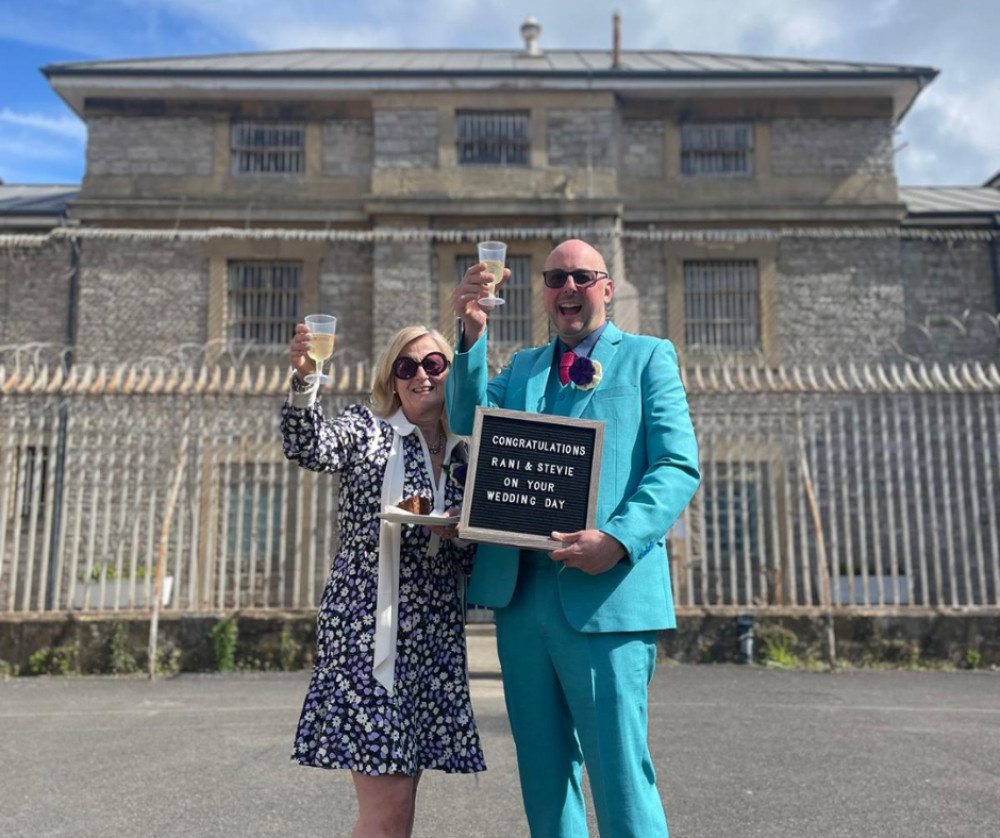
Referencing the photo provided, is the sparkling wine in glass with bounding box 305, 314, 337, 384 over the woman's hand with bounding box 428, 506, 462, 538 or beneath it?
over

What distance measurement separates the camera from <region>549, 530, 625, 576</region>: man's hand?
2.42m

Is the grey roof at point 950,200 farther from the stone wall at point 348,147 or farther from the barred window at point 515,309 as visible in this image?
the stone wall at point 348,147

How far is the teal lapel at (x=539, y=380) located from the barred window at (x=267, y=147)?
Answer: 13822 mm

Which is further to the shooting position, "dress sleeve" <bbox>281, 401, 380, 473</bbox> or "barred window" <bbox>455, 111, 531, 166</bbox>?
"barred window" <bbox>455, 111, 531, 166</bbox>

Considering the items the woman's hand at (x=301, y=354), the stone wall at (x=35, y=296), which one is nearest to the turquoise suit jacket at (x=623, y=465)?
the woman's hand at (x=301, y=354)

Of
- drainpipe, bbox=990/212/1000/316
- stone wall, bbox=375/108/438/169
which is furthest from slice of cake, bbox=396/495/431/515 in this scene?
drainpipe, bbox=990/212/1000/316

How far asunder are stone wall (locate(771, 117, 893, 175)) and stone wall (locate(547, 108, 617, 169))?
116 inches

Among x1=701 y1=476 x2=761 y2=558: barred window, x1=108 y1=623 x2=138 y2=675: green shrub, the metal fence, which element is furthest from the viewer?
x1=701 y1=476 x2=761 y2=558: barred window

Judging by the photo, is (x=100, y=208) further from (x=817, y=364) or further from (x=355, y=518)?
(x=355, y=518)

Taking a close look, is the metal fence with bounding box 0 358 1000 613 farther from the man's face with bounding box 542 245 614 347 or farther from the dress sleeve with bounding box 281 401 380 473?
the man's face with bounding box 542 245 614 347

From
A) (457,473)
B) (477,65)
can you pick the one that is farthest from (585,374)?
(477,65)

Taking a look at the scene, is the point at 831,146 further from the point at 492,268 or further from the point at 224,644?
the point at 492,268

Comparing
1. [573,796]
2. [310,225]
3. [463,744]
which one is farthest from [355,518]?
[310,225]

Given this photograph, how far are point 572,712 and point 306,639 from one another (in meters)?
6.57
